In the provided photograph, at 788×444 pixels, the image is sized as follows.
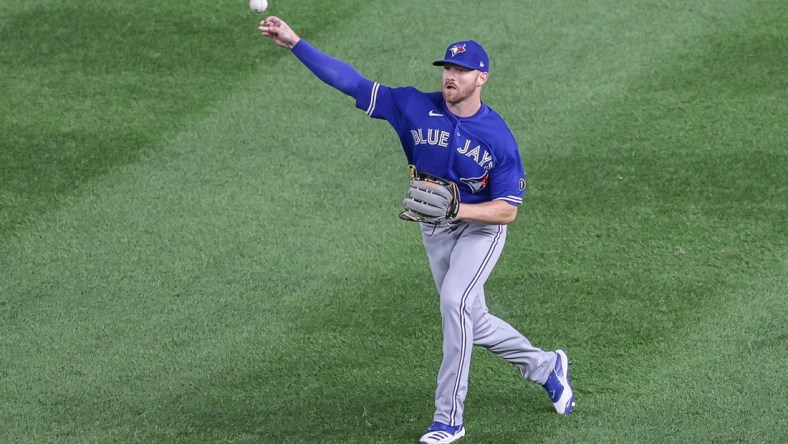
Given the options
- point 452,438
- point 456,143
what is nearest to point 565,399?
point 452,438

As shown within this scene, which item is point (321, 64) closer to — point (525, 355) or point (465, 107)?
point (465, 107)

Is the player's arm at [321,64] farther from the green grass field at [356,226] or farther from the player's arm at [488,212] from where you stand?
the green grass field at [356,226]

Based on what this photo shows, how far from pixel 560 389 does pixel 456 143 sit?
58.8 inches

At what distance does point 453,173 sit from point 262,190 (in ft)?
10.3

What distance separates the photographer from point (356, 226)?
8.57 m

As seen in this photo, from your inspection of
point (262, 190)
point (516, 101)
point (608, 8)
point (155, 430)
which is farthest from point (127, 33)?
point (155, 430)

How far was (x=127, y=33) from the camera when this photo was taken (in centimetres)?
1107

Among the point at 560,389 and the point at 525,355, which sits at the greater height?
the point at 525,355

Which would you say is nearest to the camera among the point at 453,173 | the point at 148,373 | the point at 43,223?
the point at 453,173

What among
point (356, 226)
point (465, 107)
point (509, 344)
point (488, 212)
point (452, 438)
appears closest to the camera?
point (488, 212)

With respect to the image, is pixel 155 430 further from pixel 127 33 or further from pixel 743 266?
pixel 127 33

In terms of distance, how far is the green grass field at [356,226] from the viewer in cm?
669

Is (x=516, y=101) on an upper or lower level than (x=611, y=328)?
upper

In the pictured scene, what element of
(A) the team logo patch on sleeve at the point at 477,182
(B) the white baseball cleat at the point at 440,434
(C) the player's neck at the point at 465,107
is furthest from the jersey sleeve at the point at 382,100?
(B) the white baseball cleat at the point at 440,434
